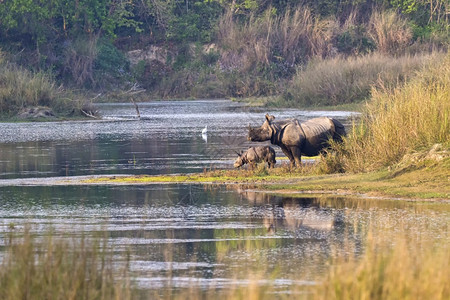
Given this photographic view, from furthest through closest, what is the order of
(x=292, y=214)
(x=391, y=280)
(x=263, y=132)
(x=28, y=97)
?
(x=28, y=97)
(x=263, y=132)
(x=292, y=214)
(x=391, y=280)

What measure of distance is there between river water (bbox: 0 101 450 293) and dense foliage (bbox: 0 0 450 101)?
37.7m

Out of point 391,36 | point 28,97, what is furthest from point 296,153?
point 391,36

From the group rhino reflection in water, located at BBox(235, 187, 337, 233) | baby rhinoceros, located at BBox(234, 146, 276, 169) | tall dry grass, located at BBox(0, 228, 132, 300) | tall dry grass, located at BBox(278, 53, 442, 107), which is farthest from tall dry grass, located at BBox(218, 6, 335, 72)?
tall dry grass, located at BBox(0, 228, 132, 300)

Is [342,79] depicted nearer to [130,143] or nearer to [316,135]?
[130,143]

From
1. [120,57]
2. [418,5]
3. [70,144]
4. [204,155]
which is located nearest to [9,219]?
[204,155]

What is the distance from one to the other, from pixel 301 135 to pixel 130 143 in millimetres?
11705

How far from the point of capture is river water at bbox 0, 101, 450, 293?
10453mm

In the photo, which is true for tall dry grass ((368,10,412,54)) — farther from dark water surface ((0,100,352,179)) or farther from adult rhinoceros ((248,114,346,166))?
adult rhinoceros ((248,114,346,166))

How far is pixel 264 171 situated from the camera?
1995 cm

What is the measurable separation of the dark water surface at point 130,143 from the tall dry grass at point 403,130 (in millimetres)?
4329

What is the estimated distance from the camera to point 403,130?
18.2m

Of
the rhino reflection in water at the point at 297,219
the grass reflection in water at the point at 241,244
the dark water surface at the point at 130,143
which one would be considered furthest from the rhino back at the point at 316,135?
the rhino reflection in water at the point at 297,219

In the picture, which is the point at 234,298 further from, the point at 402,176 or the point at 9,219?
the point at 402,176

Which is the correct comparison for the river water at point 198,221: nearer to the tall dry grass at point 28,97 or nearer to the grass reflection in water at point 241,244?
the grass reflection in water at point 241,244
